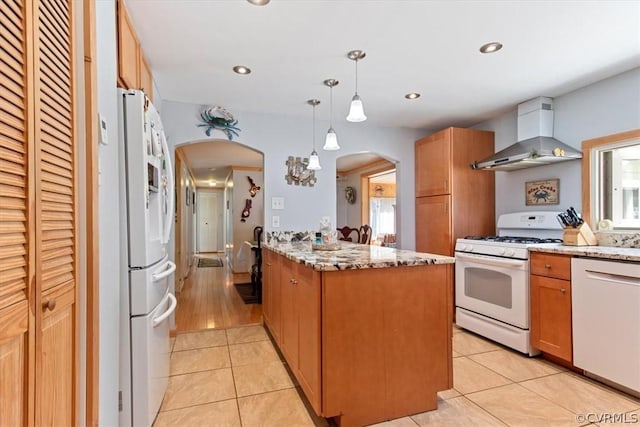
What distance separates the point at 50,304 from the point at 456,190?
3.53 meters

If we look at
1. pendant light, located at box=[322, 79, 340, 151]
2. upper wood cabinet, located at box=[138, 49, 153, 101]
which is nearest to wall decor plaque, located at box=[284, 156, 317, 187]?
pendant light, located at box=[322, 79, 340, 151]

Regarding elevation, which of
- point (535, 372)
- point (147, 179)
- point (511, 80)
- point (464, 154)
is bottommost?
point (535, 372)

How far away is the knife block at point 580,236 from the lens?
260cm

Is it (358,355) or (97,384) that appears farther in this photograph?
(358,355)

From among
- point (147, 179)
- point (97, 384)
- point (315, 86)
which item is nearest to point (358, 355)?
point (97, 384)

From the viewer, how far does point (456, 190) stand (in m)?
3.62

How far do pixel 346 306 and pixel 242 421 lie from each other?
86cm

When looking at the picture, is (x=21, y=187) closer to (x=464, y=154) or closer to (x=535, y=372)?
(x=535, y=372)

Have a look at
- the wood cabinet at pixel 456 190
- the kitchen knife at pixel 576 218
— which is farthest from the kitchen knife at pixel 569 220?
the wood cabinet at pixel 456 190

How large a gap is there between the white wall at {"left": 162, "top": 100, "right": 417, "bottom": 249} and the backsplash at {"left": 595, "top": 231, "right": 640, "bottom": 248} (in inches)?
73.8

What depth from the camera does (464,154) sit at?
3.66 metres

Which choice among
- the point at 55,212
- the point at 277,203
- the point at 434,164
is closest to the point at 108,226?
the point at 55,212

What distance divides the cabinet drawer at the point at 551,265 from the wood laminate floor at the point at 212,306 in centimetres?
260

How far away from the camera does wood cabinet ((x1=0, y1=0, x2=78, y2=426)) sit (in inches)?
29.4
